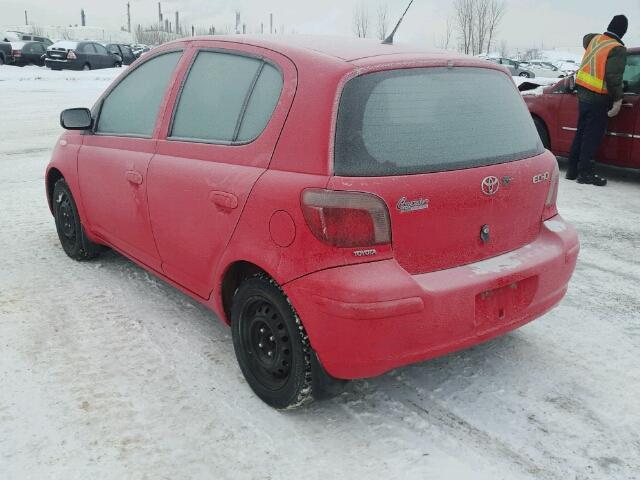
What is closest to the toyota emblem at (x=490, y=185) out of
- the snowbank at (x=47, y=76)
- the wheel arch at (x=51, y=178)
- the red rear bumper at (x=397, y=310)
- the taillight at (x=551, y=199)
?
the red rear bumper at (x=397, y=310)

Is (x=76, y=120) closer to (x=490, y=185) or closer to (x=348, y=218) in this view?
(x=348, y=218)

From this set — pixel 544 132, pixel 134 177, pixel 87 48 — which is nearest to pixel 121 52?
pixel 87 48

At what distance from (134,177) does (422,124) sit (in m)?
1.84

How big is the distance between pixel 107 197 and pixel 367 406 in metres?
2.22

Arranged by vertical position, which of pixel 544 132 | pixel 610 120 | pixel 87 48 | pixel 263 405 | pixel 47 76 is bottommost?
pixel 263 405

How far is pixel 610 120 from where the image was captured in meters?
7.69

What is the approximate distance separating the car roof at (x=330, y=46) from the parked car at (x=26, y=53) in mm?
32309

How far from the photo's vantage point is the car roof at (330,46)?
2816mm

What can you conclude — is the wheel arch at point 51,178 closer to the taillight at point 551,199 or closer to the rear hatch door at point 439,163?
the rear hatch door at point 439,163

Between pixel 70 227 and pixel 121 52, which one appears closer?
pixel 70 227

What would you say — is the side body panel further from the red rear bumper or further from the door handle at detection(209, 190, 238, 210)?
the red rear bumper

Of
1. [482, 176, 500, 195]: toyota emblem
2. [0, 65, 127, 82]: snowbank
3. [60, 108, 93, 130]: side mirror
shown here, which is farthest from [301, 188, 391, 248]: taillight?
[0, 65, 127, 82]: snowbank

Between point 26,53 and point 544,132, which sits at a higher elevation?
point 26,53

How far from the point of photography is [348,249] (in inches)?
96.6
